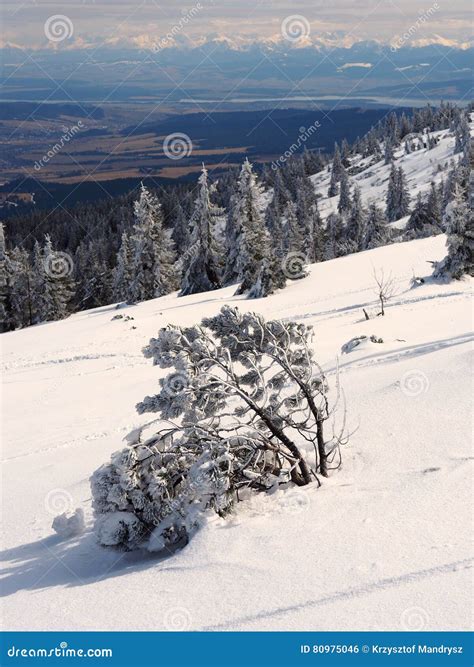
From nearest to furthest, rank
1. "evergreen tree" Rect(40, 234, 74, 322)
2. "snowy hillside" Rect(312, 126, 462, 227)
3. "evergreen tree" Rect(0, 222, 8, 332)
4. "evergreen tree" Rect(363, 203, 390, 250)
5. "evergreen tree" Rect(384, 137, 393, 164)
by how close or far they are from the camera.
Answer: "evergreen tree" Rect(40, 234, 74, 322) < "evergreen tree" Rect(0, 222, 8, 332) < "evergreen tree" Rect(363, 203, 390, 250) < "snowy hillside" Rect(312, 126, 462, 227) < "evergreen tree" Rect(384, 137, 393, 164)

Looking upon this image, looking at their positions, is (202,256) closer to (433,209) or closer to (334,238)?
(433,209)

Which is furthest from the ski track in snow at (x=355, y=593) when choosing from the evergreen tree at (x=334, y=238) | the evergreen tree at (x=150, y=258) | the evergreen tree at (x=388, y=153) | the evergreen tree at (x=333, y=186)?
the evergreen tree at (x=388, y=153)

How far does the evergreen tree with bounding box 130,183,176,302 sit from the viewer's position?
47.1 m

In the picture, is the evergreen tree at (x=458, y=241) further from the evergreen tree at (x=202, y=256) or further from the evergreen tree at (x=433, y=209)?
the evergreen tree at (x=433, y=209)

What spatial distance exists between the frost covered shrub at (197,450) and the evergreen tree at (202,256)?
125 ft

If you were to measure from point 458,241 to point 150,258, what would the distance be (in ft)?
87.6

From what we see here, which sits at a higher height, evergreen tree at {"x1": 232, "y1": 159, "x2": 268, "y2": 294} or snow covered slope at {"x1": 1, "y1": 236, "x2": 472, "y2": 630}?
evergreen tree at {"x1": 232, "y1": 159, "x2": 268, "y2": 294}

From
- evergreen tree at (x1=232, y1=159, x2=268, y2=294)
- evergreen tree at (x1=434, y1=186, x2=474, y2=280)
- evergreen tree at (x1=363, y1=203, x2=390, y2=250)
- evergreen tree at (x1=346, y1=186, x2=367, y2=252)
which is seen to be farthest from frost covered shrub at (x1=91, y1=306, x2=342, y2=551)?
evergreen tree at (x1=346, y1=186, x2=367, y2=252)

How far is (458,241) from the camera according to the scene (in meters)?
28.5

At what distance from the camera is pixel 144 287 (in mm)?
49094

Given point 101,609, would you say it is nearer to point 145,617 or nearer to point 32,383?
point 145,617

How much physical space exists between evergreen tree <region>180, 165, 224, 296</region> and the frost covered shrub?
125 feet

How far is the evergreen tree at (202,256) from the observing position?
148ft

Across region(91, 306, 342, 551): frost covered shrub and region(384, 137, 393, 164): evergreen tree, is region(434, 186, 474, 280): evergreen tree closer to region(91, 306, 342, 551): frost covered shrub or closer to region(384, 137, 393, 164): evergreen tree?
region(91, 306, 342, 551): frost covered shrub
